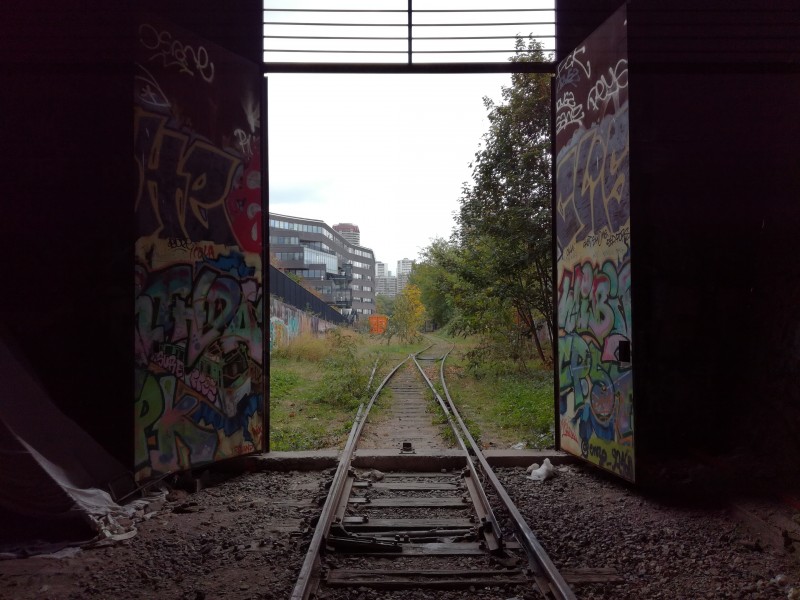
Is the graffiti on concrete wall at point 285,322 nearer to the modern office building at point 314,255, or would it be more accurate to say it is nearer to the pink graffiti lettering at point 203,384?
the pink graffiti lettering at point 203,384

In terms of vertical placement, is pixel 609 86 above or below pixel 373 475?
above

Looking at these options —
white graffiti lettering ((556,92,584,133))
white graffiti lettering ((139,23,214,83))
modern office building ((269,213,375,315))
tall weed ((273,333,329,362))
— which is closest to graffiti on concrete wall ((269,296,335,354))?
tall weed ((273,333,329,362))

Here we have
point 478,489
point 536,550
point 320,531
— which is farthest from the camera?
point 478,489

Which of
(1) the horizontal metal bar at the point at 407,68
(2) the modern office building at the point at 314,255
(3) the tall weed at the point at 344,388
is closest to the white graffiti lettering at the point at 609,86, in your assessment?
(1) the horizontal metal bar at the point at 407,68

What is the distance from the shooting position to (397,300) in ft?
112

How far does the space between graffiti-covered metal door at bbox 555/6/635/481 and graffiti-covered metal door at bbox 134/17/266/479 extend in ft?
12.4

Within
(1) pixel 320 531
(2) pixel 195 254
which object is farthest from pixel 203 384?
(1) pixel 320 531

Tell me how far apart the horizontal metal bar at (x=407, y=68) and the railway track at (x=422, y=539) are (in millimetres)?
4767

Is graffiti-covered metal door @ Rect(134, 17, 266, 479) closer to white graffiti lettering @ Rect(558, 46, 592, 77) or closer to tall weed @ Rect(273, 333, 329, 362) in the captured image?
white graffiti lettering @ Rect(558, 46, 592, 77)

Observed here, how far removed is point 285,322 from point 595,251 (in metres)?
18.5

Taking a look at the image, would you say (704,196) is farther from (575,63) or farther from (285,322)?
(285,322)

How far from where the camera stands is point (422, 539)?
466 centimetres

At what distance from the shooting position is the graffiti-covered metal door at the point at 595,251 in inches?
232

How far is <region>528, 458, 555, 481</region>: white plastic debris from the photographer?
643cm
